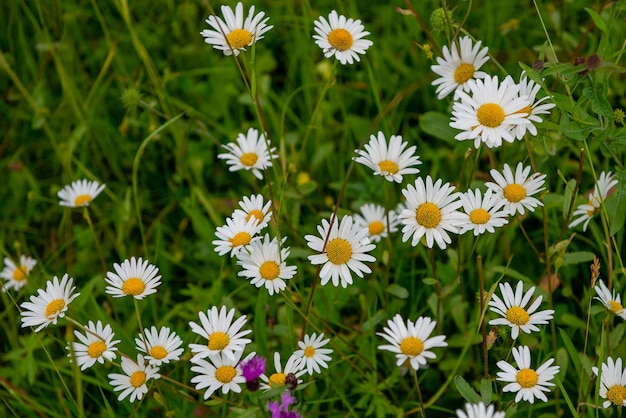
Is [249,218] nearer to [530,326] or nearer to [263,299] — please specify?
[263,299]

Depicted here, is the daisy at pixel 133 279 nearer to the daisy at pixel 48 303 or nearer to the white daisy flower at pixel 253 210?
the daisy at pixel 48 303

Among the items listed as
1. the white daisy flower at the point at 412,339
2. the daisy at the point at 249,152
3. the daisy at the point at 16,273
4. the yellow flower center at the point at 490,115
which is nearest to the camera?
the white daisy flower at the point at 412,339

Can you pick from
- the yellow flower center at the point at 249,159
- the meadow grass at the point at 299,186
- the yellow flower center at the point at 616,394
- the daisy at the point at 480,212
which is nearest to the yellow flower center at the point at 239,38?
the meadow grass at the point at 299,186

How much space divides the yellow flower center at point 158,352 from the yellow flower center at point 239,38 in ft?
2.55

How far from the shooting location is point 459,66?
6.22ft

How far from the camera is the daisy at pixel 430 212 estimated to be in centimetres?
160

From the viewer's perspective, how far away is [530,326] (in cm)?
149

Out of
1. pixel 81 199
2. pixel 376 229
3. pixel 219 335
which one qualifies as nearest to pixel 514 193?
pixel 376 229

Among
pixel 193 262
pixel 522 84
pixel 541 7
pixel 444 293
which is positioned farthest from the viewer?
pixel 541 7

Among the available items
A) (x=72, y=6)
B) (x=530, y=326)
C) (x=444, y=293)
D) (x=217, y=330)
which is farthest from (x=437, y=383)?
(x=72, y=6)

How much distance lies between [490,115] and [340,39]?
48 cm

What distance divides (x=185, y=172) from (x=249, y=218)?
96 centimetres

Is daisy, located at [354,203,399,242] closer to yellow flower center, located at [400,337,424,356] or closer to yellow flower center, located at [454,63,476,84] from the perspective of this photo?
yellow flower center, located at [454,63,476,84]

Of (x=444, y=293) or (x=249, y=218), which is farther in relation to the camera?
(x=444, y=293)
